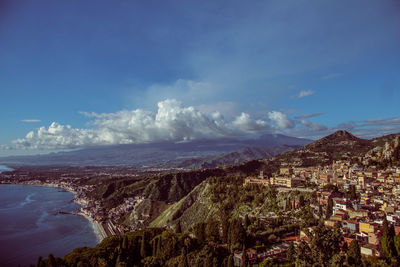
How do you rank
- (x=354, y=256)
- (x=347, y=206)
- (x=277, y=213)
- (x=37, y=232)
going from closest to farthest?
(x=354, y=256) < (x=347, y=206) < (x=277, y=213) < (x=37, y=232)

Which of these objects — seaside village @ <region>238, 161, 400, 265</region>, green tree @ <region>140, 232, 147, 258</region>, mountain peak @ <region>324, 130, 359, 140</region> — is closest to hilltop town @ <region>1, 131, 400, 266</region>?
seaside village @ <region>238, 161, 400, 265</region>

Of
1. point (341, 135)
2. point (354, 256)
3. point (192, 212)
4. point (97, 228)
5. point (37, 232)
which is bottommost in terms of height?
point (97, 228)

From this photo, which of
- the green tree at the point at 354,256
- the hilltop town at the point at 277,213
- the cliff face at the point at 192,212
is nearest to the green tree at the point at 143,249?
the hilltop town at the point at 277,213

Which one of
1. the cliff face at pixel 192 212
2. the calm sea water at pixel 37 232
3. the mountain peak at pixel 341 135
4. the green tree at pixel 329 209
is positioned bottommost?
the calm sea water at pixel 37 232

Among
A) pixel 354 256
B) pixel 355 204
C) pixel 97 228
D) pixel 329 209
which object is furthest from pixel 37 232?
pixel 355 204

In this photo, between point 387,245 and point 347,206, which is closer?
point 387,245

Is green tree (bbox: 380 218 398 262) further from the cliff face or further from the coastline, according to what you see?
the coastline

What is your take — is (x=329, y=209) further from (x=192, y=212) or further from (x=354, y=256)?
(x=192, y=212)

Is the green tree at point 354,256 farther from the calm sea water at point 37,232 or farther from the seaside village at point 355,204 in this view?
the calm sea water at point 37,232

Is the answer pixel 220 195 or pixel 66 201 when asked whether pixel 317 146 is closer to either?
pixel 220 195
